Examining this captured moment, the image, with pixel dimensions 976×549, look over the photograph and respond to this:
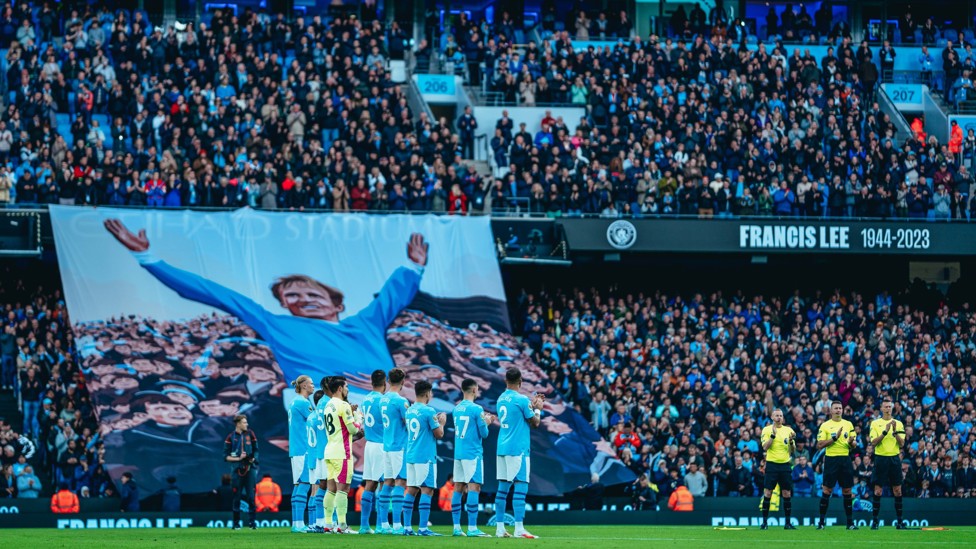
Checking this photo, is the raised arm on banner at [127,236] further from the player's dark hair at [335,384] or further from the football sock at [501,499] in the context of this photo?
the football sock at [501,499]

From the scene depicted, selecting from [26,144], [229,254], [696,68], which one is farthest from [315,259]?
[696,68]

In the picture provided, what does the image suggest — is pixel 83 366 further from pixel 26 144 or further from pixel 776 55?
pixel 776 55

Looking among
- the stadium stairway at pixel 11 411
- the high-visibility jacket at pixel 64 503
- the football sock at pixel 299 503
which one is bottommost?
the high-visibility jacket at pixel 64 503

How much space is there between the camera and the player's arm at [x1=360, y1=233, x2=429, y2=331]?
39438 millimetres

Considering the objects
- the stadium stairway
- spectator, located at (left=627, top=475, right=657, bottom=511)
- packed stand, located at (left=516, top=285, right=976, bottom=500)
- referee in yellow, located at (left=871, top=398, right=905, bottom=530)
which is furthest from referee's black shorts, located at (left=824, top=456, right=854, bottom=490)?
the stadium stairway

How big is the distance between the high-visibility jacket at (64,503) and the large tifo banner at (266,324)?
5.28 ft

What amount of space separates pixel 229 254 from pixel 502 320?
24.4ft

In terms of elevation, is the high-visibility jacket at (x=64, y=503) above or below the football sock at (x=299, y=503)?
below

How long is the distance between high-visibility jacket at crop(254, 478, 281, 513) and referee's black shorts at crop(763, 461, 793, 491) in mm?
11845

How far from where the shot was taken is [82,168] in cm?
3919

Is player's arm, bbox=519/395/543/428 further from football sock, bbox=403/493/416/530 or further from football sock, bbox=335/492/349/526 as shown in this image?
football sock, bbox=335/492/349/526

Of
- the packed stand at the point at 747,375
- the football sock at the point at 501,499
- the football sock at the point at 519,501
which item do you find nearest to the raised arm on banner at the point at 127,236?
the packed stand at the point at 747,375

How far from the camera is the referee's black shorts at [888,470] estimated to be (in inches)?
1097

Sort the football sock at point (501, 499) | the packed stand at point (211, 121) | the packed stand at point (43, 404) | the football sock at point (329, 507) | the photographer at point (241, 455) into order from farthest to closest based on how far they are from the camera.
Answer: the packed stand at point (211, 121) < the packed stand at point (43, 404) < the photographer at point (241, 455) < the football sock at point (329, 507) < the football sock at point (501, 499)
